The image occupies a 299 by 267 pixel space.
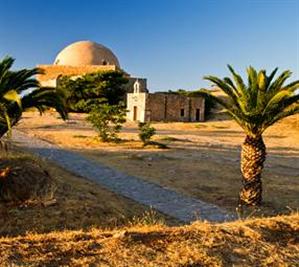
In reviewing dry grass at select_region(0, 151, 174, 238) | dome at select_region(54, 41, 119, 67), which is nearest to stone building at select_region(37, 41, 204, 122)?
dome at select_region(54, 41, 119, 67)

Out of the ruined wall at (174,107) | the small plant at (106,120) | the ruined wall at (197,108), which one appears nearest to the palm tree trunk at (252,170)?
the small plant at (106,120)

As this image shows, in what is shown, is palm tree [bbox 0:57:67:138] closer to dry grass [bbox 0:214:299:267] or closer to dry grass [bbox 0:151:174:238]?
dry grass [bbox 0:151:174:238]

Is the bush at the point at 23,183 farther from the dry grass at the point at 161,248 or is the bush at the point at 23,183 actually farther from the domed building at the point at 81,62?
the domed building at the point at 81,62

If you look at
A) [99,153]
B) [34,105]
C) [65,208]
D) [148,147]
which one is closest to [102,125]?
[148,147]

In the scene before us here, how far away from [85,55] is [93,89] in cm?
1536

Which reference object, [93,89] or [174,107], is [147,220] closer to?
[174,107]

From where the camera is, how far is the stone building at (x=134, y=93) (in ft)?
153

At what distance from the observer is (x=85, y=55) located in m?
62.9

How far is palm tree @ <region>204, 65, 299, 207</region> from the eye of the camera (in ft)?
44.2

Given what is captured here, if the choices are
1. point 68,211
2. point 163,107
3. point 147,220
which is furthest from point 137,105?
point 147,220

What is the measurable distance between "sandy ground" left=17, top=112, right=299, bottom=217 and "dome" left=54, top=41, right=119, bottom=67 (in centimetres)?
2655

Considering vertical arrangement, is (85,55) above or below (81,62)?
above

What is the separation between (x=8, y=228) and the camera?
9422mm

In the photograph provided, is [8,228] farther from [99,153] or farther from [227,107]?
[99,153]
